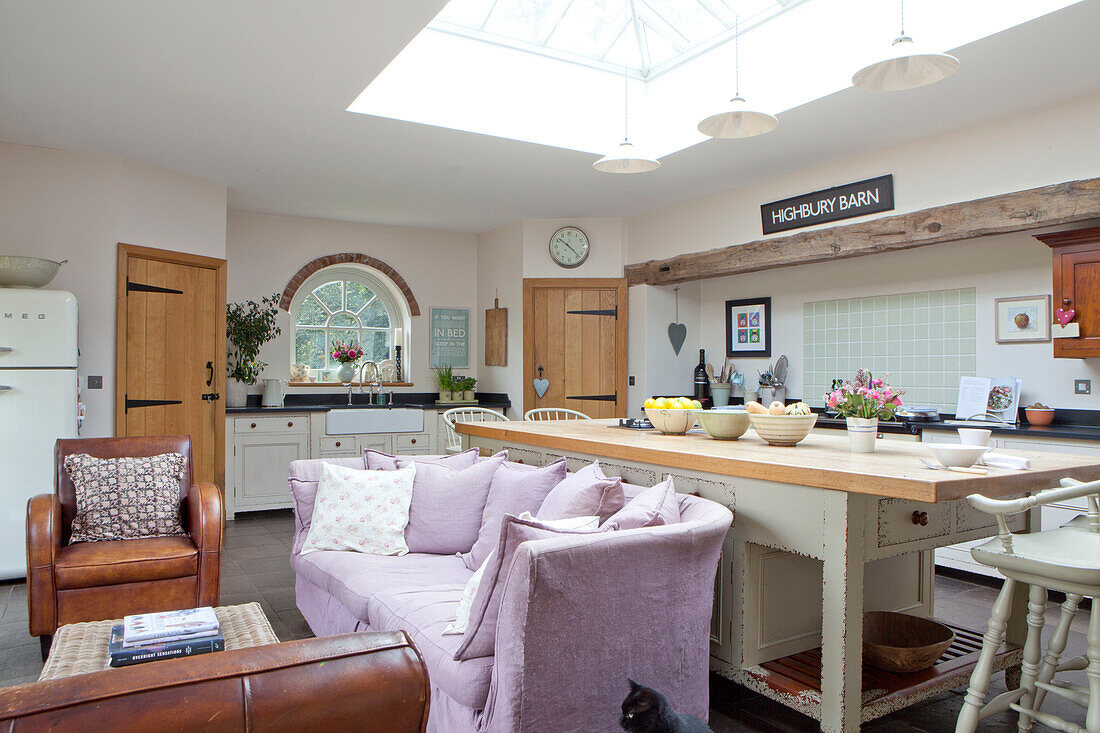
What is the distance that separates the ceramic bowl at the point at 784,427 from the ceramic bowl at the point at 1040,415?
85.1 inches

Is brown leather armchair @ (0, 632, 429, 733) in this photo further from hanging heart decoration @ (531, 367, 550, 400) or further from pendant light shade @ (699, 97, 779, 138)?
hanging heart decoration @ (531, 367, 550, 400)

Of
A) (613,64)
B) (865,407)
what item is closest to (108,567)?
(865,407)

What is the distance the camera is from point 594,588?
179 centimetres

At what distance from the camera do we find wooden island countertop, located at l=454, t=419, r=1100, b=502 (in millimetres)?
1952

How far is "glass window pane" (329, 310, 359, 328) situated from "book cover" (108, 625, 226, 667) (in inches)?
209

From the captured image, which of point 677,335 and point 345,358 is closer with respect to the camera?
point 677,335

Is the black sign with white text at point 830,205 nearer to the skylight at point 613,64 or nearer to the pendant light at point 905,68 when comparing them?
the skylight at point 613,64

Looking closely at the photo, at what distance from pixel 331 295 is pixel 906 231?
16.3 feet

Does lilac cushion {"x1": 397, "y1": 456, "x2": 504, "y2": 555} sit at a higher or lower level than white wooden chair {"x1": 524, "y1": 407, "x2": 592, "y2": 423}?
lower

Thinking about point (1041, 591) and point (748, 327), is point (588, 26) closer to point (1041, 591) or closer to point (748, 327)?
point (748, 327)

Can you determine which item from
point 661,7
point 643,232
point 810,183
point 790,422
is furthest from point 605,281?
point 790,422

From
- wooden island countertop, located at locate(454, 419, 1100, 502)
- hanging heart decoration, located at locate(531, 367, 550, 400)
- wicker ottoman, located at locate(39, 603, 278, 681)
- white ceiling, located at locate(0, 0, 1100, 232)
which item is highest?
white ceiling, located at locate(0, 0, 1100, 232)

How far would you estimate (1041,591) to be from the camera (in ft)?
7.25

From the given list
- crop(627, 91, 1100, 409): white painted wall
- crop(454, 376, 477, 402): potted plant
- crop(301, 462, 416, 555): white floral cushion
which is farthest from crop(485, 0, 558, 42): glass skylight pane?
crop(454, 376, 477, 402): potted plant
